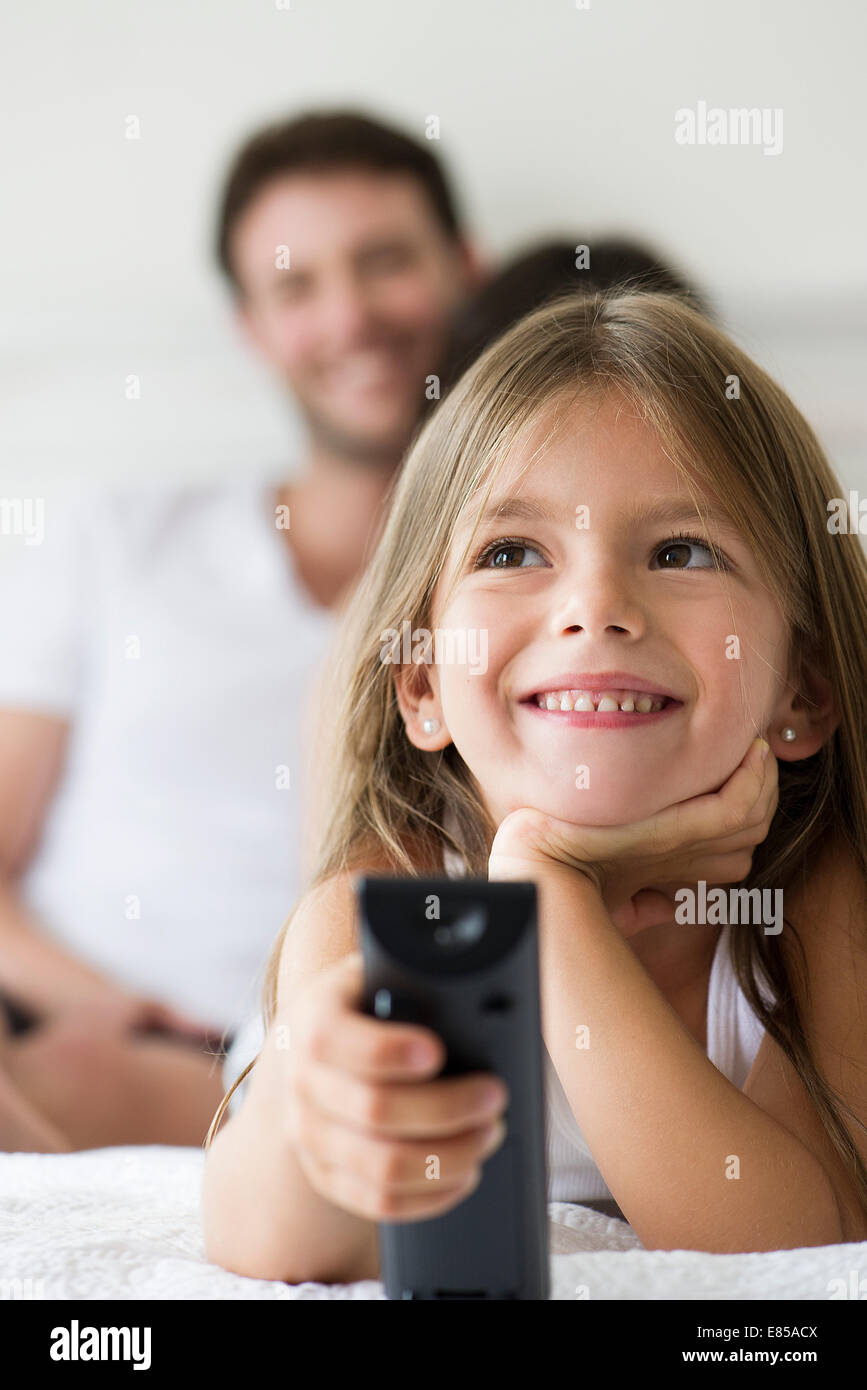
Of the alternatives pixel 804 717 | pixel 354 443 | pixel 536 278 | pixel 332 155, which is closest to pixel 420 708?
pixel 804 717

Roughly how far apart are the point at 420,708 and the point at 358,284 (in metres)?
1.01

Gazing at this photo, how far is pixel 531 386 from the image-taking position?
807 millimetres

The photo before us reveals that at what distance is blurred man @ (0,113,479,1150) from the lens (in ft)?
5.01

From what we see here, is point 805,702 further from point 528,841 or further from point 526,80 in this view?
point 526,80

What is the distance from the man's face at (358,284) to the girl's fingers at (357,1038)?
4.27 feet

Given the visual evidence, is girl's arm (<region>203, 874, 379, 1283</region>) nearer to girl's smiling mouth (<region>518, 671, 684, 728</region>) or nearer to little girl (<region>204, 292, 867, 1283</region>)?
little girl (<region>204, 292, 867, 1283</region>)

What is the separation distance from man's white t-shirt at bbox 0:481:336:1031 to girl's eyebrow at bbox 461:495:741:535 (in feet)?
2.42

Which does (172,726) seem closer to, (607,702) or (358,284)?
(358,284)

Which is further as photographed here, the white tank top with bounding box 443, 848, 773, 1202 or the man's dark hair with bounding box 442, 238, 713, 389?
the man's dark hair with bounding box 442, 238, 713, 389

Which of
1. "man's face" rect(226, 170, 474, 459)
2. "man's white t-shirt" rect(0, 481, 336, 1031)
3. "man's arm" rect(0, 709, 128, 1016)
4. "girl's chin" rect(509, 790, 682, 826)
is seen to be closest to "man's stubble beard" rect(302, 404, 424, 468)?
"man's face" rect(226, 170, 474, 459)

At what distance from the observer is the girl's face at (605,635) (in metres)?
0.72

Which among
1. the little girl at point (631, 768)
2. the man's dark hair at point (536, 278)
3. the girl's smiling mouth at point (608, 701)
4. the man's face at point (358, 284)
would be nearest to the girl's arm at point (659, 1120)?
the little girl at point (631, 768)

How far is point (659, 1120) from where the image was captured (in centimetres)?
64

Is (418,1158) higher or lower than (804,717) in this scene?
lower
